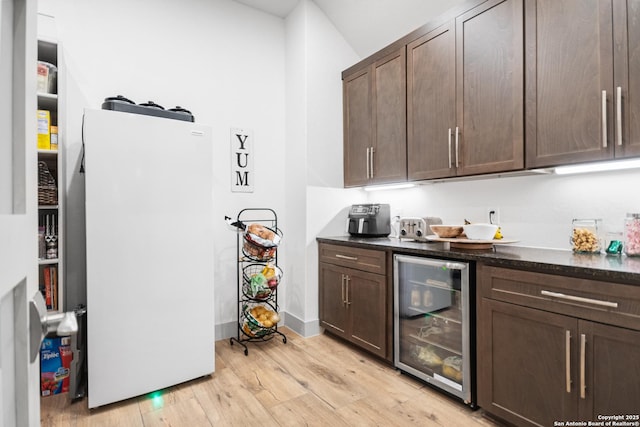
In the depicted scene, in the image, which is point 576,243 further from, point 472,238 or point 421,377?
point 421,377

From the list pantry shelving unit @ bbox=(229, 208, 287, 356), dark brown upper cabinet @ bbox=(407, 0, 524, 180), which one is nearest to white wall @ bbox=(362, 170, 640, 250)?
dark brown upper cabinet @ bbox=(407, 0, 524, 180)

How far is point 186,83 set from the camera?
2764 mm

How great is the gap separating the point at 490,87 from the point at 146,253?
2291 millimetres

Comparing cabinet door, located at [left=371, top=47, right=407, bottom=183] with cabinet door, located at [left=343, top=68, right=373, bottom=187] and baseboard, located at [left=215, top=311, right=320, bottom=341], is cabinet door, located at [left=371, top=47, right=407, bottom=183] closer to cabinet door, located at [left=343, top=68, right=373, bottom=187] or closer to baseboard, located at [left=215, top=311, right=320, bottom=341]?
cabinet door, located at [left=343, top=68, right=373, bottom=187]

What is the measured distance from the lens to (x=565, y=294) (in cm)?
143

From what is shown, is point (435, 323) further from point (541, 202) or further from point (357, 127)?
point (357, 127)

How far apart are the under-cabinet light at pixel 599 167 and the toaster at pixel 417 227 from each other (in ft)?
2.85

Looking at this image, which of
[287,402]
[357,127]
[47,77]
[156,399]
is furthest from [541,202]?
[47,77]

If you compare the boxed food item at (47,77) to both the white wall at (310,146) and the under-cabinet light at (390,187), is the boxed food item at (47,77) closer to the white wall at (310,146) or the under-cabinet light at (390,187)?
the white wall at (310,146)

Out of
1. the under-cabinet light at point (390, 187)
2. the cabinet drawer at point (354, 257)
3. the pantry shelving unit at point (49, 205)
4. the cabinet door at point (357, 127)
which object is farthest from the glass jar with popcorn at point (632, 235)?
the pantry shelving unit at point (49, 205)

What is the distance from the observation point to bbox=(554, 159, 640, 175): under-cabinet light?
162 cm

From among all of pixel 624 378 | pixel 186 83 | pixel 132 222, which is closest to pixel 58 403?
pixel 132 222

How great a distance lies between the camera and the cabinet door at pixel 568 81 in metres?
1.56

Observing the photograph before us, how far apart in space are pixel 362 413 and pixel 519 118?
1.86 m
